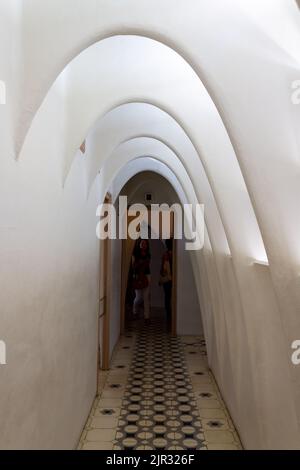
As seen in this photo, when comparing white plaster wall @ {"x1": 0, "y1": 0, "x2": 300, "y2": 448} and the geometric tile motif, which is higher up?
white plaster wall @ {"x1": 0, "y1": 0, "x2": 300, "y2": 448}

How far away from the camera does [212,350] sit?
5.95 metres

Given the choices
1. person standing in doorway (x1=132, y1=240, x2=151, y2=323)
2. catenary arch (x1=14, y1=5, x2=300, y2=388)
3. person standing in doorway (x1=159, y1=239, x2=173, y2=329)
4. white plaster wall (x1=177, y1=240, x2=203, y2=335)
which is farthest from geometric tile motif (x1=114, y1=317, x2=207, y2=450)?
catenary arch (x1=14, y1=5, x2=300, y2=388)

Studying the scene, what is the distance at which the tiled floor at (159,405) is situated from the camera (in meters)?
3.87

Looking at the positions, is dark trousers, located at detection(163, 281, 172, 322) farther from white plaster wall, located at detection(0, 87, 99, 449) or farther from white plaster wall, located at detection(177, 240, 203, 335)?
white plaster wall, located at detection(0, 87, 99, 449)

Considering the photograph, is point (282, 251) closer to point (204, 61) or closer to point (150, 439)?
point (204, 61)

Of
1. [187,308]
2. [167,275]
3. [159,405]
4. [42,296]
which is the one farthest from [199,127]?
[167,275]

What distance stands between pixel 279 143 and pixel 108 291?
4647mm

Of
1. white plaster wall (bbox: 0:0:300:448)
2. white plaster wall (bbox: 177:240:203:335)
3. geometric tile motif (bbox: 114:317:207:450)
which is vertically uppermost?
white plaster wall (bbox: 0:0:300:448)

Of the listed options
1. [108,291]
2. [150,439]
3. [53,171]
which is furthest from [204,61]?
[108,291]

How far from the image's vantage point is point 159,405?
4.78 meters

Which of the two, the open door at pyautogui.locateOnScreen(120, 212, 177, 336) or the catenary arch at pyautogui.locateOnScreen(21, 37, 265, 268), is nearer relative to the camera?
the catenary arch at pyautogui.locateOnScreen(21, 37, 265, 268)

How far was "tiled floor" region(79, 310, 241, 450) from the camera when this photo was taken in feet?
12.7

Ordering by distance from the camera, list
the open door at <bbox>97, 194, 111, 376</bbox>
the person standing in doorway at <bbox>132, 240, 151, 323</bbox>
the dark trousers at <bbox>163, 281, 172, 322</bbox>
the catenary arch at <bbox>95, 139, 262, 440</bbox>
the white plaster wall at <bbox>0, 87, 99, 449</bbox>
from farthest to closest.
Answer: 1. the person standing in doorway at <bbox>132, 240, 151, 323</bbox>
2. the dark trousers at <bbox>163, 281, 172, 322</bbox>
3. the open door at <bbox>97, 194, 111, 376</bbox>
4. the catenary arch at <bbox>95, 139, 262, 440</bbox>
5. the white plaster wall at <bbox>0, 87, 99, 449</bbox>

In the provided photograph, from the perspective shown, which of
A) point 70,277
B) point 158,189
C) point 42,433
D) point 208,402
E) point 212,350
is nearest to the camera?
point 42,433
